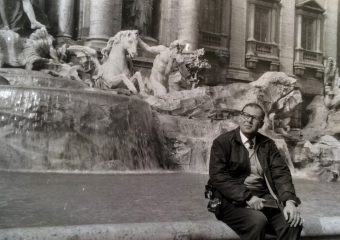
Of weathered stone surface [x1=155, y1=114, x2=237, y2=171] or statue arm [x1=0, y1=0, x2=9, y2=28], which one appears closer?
weathered stone surface [x1=155, y1=114, x2=237, y2=171]

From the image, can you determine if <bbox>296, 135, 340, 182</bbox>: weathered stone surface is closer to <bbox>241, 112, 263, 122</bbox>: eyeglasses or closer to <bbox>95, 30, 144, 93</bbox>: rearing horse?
<bbox>95, 30, 144, 93</bbox>: rearing horse

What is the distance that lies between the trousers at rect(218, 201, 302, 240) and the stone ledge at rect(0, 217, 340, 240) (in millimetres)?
97

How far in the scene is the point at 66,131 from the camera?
32.2 feet

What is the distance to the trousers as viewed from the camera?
3.58 metres

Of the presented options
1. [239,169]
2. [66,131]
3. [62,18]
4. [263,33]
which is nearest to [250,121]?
[239,169]

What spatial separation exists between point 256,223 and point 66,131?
Answer: 6.77 meters

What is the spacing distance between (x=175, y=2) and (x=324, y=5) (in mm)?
10469

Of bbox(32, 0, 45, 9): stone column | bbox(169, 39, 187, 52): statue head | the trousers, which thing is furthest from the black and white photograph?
bbox(32, 0, 45, 9): stone column

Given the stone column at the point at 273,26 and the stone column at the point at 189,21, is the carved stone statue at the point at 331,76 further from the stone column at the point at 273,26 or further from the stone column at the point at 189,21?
the stone column at the point at 189,21

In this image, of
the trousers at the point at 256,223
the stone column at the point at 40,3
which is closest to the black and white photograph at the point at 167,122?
the trousers at the point at 256,223

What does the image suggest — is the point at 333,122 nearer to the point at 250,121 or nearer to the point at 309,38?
the point at 309,38

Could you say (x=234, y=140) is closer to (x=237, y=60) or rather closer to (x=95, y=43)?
(x=95, y=43)

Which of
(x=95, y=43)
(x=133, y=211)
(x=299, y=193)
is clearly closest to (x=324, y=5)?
(x=95, y=43)

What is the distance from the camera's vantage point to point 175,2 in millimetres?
19984
